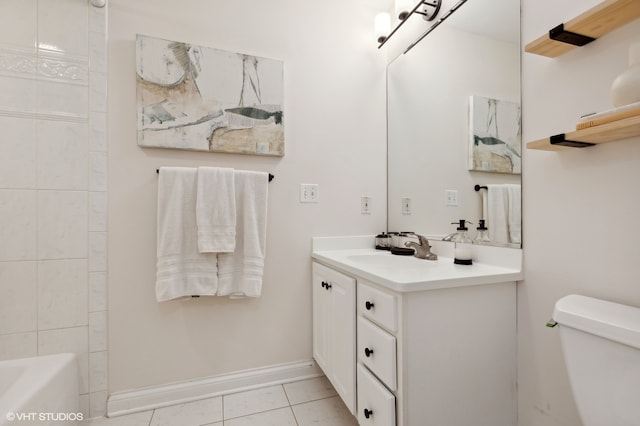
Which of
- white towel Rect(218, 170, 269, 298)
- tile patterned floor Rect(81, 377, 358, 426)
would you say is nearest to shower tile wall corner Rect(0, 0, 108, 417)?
tile patterned floor Rect(81, 377, 358, 426)

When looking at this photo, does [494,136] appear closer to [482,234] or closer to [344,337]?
[482,234]

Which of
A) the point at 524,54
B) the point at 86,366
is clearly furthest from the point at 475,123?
the point at 86,366

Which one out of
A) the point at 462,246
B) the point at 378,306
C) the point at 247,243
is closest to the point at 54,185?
the point at 247,243

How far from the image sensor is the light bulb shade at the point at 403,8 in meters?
1.69

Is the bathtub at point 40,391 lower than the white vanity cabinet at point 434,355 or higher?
lower

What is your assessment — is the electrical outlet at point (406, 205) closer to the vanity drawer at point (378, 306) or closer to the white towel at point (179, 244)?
the vanity drawer at point (378, 306)

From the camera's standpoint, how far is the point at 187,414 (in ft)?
4.66

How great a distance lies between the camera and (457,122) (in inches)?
57.4

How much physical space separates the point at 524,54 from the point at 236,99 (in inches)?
52.7

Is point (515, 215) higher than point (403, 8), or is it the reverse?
point (403, 8)

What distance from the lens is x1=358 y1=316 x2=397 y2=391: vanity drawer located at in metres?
0.96

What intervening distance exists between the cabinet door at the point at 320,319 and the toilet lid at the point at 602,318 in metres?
0.93

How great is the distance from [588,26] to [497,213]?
67cm

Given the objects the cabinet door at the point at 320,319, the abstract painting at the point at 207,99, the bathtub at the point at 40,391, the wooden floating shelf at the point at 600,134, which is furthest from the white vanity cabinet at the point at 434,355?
the bathtub at the point at 40,391
